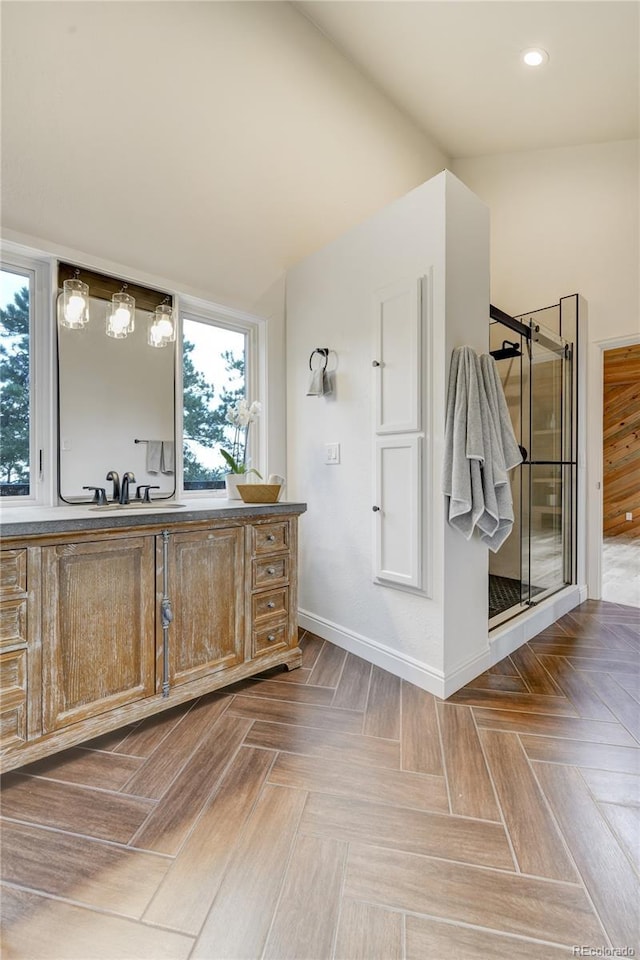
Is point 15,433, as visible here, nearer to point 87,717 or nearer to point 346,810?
point 87,717

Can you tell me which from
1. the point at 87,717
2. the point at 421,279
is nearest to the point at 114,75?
the point at 421,279

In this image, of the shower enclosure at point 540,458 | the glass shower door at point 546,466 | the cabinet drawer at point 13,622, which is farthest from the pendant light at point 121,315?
the glass shower door at point 546,466

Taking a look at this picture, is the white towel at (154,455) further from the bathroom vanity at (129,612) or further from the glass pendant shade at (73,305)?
the glass pendant shade at (73,305)

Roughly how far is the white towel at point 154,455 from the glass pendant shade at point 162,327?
1.81 ft

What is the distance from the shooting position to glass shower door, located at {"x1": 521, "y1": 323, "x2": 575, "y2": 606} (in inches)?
118

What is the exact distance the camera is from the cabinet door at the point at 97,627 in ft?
4.91

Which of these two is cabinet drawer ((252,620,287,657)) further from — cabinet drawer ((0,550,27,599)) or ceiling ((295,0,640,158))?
ceiling ((295,0,640,158))

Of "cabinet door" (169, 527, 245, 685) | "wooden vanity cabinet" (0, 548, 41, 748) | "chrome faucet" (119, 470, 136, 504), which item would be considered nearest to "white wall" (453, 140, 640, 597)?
"cabinet door" (169, 527, 245, 685)

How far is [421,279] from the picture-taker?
6.67 feet

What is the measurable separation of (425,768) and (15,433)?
7.20 ft

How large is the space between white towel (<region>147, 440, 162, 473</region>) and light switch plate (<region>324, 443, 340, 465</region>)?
97 cm

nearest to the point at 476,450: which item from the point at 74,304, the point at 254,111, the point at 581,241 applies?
the point at 74,304

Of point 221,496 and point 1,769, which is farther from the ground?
point 221,496

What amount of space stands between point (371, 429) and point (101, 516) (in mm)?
1382
